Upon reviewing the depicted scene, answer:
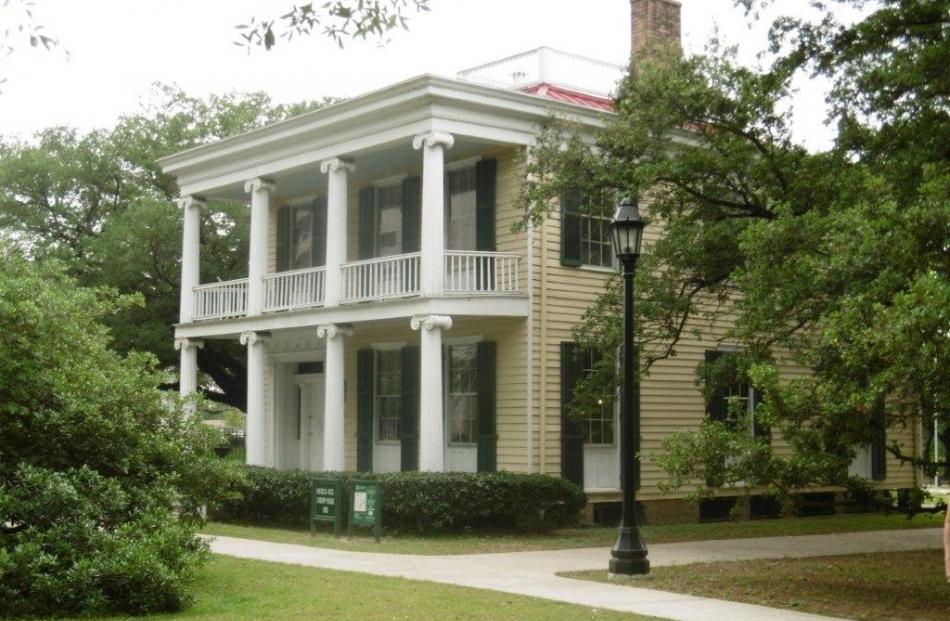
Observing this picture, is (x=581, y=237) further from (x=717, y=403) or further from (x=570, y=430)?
(x=717, y=403)

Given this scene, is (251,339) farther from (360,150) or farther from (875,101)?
(875,101)

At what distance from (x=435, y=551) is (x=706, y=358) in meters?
8.58

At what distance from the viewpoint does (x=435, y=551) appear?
1647 centimetres

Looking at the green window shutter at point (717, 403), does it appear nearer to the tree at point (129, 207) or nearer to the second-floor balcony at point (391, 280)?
the second-floor balcony at point (391, 280)

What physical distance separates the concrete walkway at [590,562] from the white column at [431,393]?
2.95 metres

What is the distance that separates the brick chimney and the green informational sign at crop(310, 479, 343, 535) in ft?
36.4

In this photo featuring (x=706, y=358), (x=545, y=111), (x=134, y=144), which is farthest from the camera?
(x=134, y=144)

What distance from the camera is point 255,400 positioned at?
2316 centimetres

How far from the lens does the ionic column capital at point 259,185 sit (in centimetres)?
2333

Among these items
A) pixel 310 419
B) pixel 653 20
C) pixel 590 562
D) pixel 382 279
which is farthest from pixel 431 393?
pixel 653 20

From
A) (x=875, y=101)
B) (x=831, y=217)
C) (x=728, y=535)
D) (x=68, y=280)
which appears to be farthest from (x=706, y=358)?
(x=68, y=280)

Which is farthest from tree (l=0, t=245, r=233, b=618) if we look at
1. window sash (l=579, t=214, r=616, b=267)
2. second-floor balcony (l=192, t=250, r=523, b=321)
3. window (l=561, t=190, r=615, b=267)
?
window sash (l=579, t=214, r=616, b=267)

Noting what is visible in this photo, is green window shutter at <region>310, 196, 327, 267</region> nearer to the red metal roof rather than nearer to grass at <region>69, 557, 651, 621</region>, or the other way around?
the red metal roof

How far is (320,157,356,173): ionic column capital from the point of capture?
2141cm
